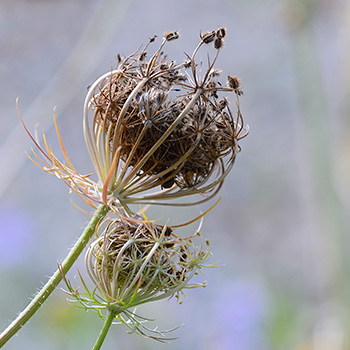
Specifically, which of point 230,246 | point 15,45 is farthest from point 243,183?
point 15,45

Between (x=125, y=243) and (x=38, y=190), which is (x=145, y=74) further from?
(x=38, y=190)

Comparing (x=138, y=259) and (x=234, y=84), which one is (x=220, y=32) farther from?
(x=138, y=259)

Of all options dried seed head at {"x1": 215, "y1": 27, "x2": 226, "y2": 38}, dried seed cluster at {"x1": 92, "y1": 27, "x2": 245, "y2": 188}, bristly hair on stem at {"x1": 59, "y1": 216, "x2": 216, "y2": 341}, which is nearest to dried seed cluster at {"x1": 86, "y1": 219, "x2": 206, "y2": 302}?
bristly hair on stem at {"x1": 59, "y1": 216, "x2": 216, "y2": 341}

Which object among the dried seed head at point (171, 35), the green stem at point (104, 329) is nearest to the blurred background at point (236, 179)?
the dried seed head at point (171, 35)

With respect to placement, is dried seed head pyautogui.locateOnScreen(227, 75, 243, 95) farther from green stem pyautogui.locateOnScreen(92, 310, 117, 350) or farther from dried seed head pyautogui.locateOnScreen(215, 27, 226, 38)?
green stem pyautogui.locateOnScreen(92, 310, 117, 350)

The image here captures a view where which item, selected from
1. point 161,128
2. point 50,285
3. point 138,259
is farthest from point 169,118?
point 50,285

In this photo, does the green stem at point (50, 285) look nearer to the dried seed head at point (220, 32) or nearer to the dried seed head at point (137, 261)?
the dried seed head at point (137, 261)

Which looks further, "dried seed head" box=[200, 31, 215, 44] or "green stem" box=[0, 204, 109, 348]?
"dried seed head" box=[200, 31, 215, 44]
